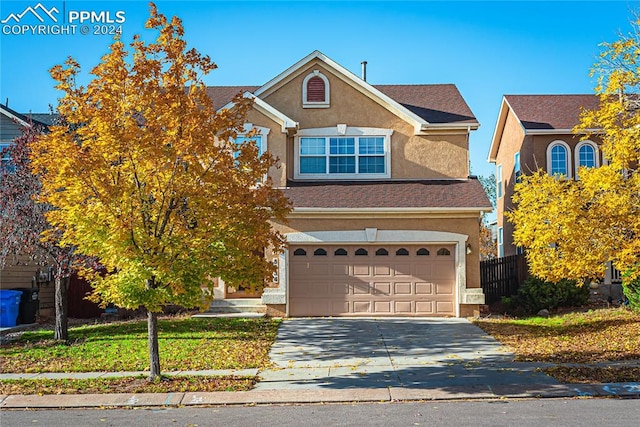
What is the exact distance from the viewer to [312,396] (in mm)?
11242

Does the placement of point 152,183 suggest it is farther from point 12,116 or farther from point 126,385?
point 12,116

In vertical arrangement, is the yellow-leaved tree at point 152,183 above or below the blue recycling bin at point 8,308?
above

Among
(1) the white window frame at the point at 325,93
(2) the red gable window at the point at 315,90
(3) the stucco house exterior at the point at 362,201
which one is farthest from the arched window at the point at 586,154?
(2) the red gable window at the point at 315,90

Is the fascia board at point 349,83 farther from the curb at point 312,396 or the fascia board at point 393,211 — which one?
the curb at point 312,396

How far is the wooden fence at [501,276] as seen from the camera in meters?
23.6

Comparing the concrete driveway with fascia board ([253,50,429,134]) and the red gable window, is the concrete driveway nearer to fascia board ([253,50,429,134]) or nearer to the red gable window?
fascia board ([253,50,429,134])

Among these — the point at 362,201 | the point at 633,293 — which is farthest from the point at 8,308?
the point at 633,293

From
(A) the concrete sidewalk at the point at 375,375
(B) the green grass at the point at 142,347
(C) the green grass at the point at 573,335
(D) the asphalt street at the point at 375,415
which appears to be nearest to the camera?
(D) the asphalt street at the point at 375,415

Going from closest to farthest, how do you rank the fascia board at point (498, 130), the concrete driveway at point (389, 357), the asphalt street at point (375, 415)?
the asphalt street at point (375, 415) → the concrete driveway at point (389, 357) → the fascia board at point (498, 130)

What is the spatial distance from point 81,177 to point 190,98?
7.66 feet

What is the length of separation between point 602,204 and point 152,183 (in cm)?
936

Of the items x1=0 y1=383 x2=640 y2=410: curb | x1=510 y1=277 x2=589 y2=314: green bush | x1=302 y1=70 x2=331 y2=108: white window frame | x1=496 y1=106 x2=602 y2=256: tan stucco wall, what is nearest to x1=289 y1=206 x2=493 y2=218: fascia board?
x1=510 y1=277 x2=589 y2=314: green bush

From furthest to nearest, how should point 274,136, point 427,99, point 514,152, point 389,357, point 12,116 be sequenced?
point 514,152 < point 427,99 < point 12,116 < point 274,136 < point 389,357

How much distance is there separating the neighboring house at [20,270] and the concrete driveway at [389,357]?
8.68m
